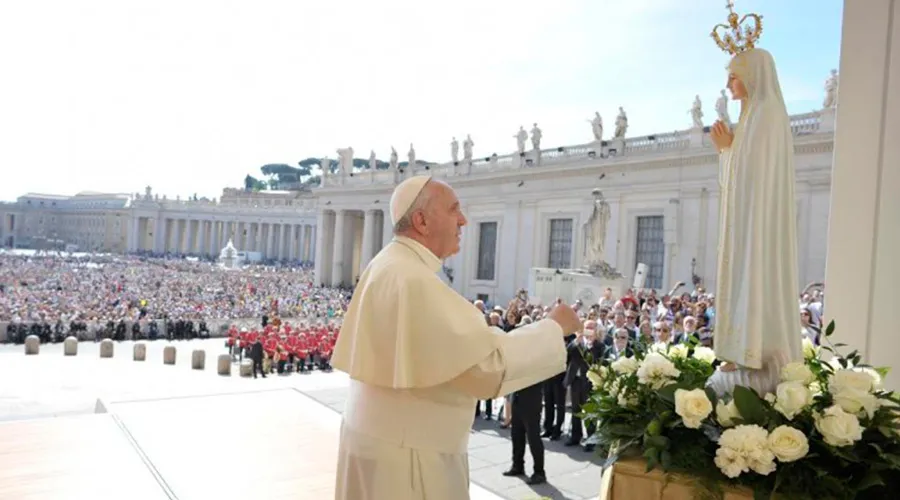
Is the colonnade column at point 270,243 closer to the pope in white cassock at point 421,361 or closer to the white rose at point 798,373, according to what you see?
the pope in white cassock at point 421,361

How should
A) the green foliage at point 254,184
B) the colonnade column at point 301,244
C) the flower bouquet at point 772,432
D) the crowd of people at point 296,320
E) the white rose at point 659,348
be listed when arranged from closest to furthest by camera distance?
the flower bouquet at point 772,432 < the white rose at point 659,348 < the crowd of people at point 296,320 < the colonnade column at point 301,244 < the green foliage at point 254,184

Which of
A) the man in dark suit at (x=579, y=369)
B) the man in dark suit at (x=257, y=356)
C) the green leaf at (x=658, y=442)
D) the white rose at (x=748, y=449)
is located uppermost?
the white rose at (x=748, y=449)

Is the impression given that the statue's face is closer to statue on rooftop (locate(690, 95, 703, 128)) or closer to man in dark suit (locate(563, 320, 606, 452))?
man in dark suit (locate(563, 320, 606, 452))

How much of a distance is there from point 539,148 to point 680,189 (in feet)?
30.7

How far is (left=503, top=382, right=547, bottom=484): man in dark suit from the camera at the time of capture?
643cm

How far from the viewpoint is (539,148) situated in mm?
31375

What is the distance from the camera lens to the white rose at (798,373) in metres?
2.38

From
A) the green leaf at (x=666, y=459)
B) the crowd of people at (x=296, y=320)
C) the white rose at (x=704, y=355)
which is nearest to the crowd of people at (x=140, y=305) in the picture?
the crowd of people at (x=296, y=320)

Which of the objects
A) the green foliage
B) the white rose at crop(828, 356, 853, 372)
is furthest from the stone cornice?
the green foliage

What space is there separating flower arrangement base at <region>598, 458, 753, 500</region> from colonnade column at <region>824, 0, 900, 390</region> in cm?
204

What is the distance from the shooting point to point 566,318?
233cm

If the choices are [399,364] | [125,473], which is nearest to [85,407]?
[125,473]

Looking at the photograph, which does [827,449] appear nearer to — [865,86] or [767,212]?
[767,212]

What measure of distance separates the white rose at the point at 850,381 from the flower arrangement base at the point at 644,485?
1.82ft
